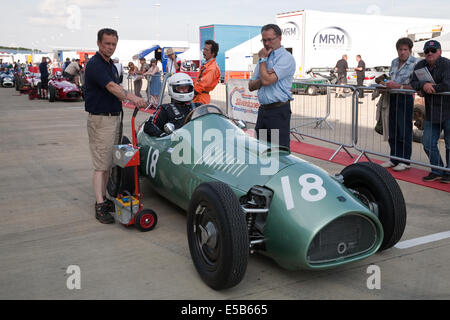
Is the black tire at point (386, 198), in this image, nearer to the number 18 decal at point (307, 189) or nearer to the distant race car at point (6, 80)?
the number 18 decal at point (307, 189)

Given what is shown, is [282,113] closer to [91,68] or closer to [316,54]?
[91,68]

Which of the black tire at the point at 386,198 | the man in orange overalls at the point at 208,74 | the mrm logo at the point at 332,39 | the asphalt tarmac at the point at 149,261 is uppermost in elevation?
the mrm logo at the point at 332,39

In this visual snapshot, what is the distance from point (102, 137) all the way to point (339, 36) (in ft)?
70.1

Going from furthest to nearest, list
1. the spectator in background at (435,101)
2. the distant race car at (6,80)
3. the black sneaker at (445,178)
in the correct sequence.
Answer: the distant race car at (6,80)
the black sneaker at (445,178)
the spectator in background at (435,101)

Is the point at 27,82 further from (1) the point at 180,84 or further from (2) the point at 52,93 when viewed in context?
(1) the point at 180,84

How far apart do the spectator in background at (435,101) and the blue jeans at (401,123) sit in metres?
0.37

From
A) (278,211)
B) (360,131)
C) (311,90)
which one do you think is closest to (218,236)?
(278,211)

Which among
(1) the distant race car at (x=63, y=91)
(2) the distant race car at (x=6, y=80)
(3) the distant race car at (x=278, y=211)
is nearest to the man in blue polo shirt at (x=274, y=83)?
(3) the distant race car at (x=278, y=211)

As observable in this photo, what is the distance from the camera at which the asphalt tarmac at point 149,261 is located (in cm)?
317

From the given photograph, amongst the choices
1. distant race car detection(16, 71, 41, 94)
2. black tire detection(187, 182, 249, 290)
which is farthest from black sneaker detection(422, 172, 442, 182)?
distant race car detection(16, 71, 41, 94)

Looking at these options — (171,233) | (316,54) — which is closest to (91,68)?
(171,233)

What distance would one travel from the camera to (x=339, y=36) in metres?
23.6

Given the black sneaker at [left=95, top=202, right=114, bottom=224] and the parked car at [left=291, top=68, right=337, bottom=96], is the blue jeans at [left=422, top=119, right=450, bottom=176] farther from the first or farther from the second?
the parked car at [left=291, top=68, right=337, bottom=96]

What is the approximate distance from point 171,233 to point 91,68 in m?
1.87
